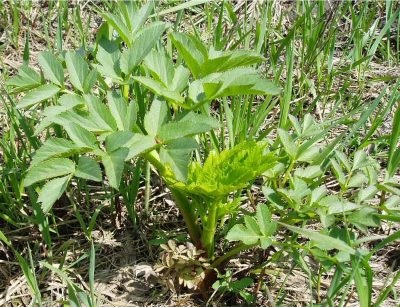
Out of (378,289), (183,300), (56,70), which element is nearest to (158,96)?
(56,70)

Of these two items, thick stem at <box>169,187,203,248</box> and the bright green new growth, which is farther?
thick stem at <box>169,187,203,248</box>

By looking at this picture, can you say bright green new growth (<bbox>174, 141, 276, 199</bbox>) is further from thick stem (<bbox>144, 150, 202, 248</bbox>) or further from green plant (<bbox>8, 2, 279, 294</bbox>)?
thick stem (<bbox>144, 150, 202, 248</bbox>)

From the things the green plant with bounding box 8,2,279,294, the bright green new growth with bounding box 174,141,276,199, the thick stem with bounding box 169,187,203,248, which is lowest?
the thick stem with bounding box 169,187,203,248

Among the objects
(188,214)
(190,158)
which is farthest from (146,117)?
(188,214)

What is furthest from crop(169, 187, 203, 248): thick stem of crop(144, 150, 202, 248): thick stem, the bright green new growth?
the bright green new growth

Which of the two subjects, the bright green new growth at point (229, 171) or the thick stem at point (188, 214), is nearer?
the bright green new growth at point (229, 171)

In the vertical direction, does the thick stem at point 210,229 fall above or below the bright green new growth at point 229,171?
below

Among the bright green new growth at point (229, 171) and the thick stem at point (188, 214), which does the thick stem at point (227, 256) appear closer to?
the thick stem at point (188, 214)

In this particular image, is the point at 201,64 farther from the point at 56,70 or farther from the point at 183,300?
the point at 183,300

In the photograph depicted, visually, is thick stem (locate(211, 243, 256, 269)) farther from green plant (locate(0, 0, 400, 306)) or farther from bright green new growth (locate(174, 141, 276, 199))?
bright green new growth (locate(174, 141, 276, 199))

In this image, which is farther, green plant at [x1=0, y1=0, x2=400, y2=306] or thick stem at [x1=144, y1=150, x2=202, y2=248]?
thick stem at [x1=144, y1=150, x2=202, y2=248]

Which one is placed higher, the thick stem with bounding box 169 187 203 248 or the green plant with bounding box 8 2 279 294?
the green plant with bounding box 8 2 279 294

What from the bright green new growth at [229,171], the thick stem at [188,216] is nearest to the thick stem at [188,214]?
the thick stem at [188,216]

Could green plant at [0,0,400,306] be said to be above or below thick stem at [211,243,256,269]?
above
